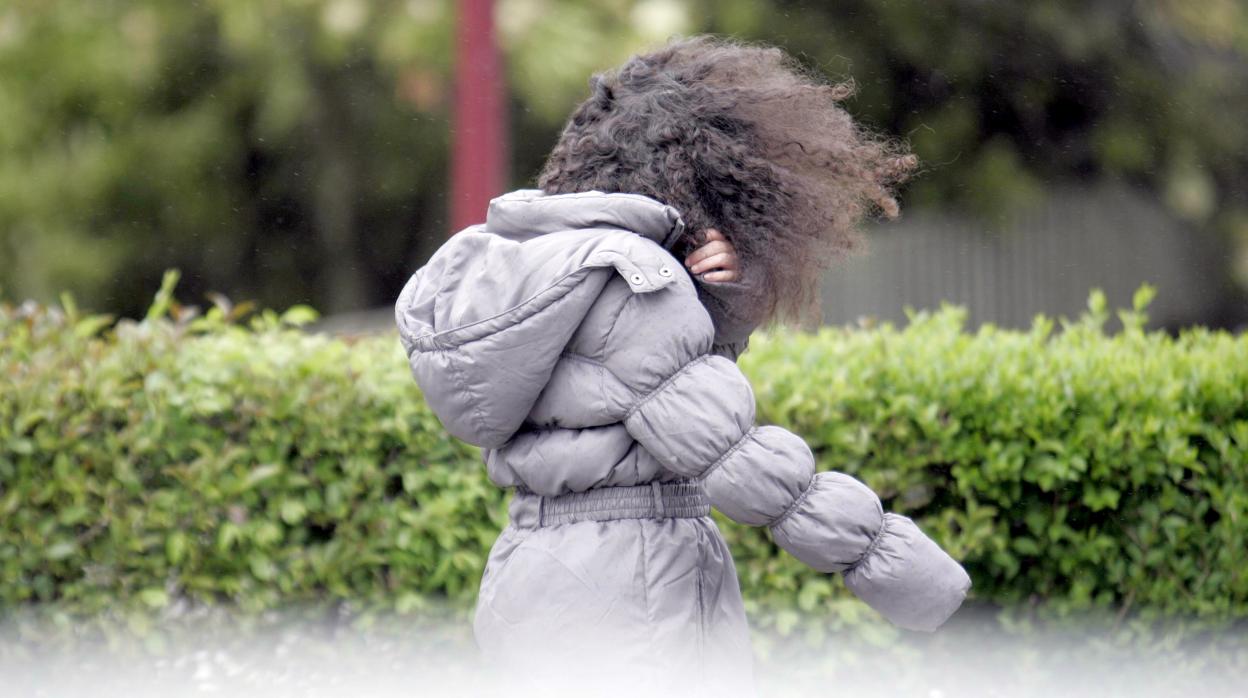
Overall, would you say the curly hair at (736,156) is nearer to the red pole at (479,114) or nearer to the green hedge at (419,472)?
the green hedge at (419,472)


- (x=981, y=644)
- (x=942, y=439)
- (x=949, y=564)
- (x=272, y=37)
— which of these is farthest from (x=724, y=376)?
(x=272, y=37)

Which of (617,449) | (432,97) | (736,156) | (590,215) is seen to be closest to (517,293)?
(590,215)

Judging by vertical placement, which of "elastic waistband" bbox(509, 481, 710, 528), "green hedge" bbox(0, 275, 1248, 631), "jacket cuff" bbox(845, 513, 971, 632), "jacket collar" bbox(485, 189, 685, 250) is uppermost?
"jacket collar" bbox(485, 189, 685, 250)

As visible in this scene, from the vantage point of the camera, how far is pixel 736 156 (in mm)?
2000

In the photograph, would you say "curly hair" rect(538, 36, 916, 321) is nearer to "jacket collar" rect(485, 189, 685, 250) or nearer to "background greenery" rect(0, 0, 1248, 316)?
"jacket collar" rect(485, 189, 685, 250)

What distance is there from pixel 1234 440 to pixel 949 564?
2.08 m

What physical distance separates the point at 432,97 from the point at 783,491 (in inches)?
295

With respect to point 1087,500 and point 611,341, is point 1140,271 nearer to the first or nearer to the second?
point 1087,500

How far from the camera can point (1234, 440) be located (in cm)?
364

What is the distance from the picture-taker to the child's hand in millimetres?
2000

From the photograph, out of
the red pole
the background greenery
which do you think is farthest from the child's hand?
the background greenery

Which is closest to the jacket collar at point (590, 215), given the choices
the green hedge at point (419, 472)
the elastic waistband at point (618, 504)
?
the elastic waistband at point (618, 504)

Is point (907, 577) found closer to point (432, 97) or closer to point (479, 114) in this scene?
point (479, 114)

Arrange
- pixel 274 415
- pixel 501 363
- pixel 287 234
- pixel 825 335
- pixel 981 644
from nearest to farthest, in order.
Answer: pixel 501 363, pixel 274 415, pixel 981 644, pixel 825 335, pixel 287 234
